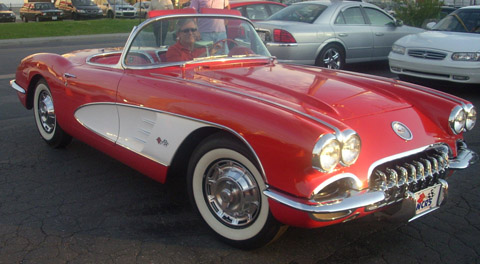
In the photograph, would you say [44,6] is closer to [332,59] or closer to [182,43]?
[332,59]

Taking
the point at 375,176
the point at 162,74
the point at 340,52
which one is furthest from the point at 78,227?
the point at 340,52

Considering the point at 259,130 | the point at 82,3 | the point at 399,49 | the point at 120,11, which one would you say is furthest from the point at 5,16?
the point at 259,130

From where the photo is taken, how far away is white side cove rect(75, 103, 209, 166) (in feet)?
10.9

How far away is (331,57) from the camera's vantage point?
30.6 ft

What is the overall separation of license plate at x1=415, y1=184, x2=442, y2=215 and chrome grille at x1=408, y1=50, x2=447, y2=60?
5271 mm

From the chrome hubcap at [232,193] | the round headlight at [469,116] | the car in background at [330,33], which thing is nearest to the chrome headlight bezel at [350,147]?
the chrome hubcap at [232,193]

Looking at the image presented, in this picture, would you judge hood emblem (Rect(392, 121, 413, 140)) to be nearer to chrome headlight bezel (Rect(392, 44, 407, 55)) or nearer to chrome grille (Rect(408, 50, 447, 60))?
chrome grille (Rect(408, 50, 447, 60))

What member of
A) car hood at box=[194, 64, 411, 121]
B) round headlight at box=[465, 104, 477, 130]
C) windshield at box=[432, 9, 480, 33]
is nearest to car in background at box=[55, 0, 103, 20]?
windshield at box=[432, 9, 480, 33]

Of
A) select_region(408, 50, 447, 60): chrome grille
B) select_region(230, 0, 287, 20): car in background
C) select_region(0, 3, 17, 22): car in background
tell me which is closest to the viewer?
select_region(408, 50, 447, 60): chrome grille

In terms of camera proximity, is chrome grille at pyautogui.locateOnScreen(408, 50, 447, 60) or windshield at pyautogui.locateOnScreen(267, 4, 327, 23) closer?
chrome grille at pyautogui.locateOnScreen(408, 50, 447, 60)

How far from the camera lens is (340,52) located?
9.55 m

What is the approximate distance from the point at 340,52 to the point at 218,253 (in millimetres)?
7174

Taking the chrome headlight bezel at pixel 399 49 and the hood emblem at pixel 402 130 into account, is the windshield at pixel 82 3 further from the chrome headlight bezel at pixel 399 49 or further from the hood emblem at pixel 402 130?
the hood emblem at pixel 402 130

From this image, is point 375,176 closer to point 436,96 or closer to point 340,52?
point 436,96
